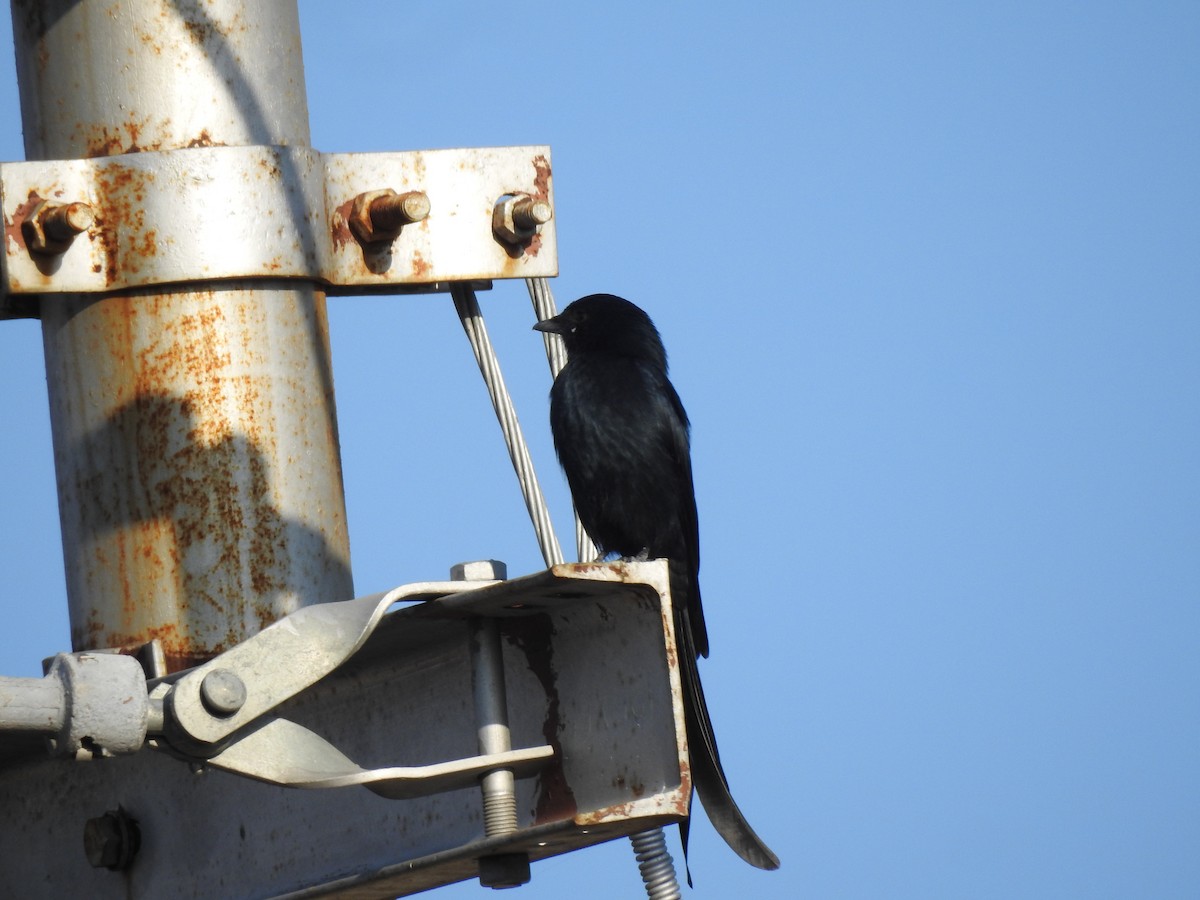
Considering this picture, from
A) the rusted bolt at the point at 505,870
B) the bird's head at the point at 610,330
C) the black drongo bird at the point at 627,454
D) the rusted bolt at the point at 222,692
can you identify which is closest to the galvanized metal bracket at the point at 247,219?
the rusted bolt at the point at 222,692

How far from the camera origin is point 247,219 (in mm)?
2605

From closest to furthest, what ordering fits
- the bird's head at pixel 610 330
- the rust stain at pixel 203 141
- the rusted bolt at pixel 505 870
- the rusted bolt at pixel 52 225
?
the rusted bolt at pixel 505 870 < the rusted bolt at pixel 52 225 < the rust stain at pixel 203 141 < the bird's head at pixel 610 330

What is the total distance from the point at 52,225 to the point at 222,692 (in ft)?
2.87

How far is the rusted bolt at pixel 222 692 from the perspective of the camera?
78.4 inches

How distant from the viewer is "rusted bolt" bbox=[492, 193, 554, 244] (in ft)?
9.20

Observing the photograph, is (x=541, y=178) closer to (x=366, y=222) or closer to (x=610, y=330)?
(x=366, y=222)

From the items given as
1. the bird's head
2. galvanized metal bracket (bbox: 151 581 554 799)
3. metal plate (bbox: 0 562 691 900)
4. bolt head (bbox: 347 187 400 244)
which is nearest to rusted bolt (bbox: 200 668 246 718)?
galvanized metal bracket (bbox: 151 581 554 799)

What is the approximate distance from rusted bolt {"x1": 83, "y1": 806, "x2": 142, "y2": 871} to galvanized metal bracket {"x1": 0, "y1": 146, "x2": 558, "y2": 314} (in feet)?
2.52

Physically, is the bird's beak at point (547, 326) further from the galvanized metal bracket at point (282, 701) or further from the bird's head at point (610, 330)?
the bird's head at point (610, 330)

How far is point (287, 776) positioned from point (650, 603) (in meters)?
0.46

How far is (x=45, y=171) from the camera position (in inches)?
103

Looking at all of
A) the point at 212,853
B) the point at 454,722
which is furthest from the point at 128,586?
the point at 454,722

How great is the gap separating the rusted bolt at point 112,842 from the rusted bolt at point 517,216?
102 centimetres

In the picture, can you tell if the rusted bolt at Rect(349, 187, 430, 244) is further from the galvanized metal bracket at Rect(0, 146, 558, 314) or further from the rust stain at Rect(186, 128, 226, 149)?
the rust stain at Rect(186, 128, 226, 149)
